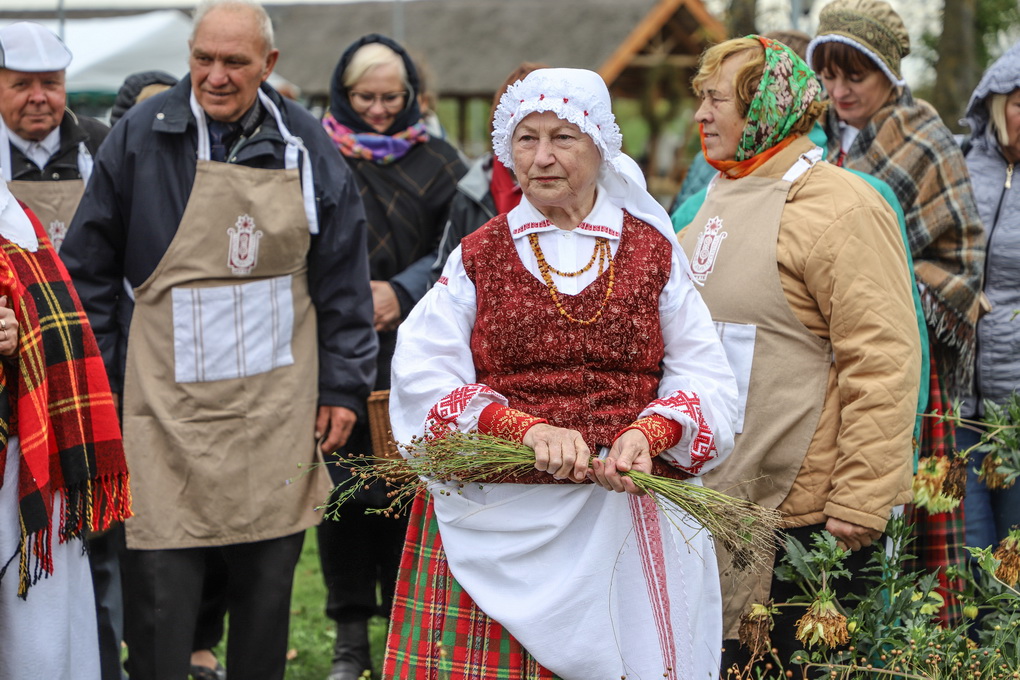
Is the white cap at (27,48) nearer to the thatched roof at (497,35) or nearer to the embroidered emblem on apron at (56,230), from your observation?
the embroidered emblem on apron at (56,230)

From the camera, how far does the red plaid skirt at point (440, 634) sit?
3.01 m

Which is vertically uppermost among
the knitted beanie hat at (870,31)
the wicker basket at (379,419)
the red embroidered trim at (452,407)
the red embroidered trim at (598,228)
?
the knitted beanie hat at (870,31)

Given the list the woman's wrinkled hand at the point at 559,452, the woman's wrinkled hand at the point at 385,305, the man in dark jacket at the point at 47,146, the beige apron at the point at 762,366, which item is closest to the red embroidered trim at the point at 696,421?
the woman's wrinkled hand at the point at 559,452

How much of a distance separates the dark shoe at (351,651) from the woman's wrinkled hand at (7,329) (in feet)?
7.60

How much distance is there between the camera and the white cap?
15.0 ft

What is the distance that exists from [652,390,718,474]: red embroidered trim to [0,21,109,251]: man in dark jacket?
2.74 metres

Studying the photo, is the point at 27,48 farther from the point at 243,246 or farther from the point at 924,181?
the point at 924,181

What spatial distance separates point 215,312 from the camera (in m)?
4.04

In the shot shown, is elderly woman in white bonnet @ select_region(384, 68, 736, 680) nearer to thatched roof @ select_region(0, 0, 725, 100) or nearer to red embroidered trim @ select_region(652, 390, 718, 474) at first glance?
red embroidered trim @ select_region(652, 390, 718, 474)

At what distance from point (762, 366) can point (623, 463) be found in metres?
0.87

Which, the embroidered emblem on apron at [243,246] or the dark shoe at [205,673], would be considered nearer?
the embroidered emblem on apron at [243,246]

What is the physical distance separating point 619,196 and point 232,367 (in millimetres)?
1609

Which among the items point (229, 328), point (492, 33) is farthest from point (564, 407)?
point (492, 33)

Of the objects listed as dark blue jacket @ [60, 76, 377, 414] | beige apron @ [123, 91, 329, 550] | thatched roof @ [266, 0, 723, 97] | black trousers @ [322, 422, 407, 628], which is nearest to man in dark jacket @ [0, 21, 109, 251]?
dark blue jacket @ [60, 76, 377, 414]
